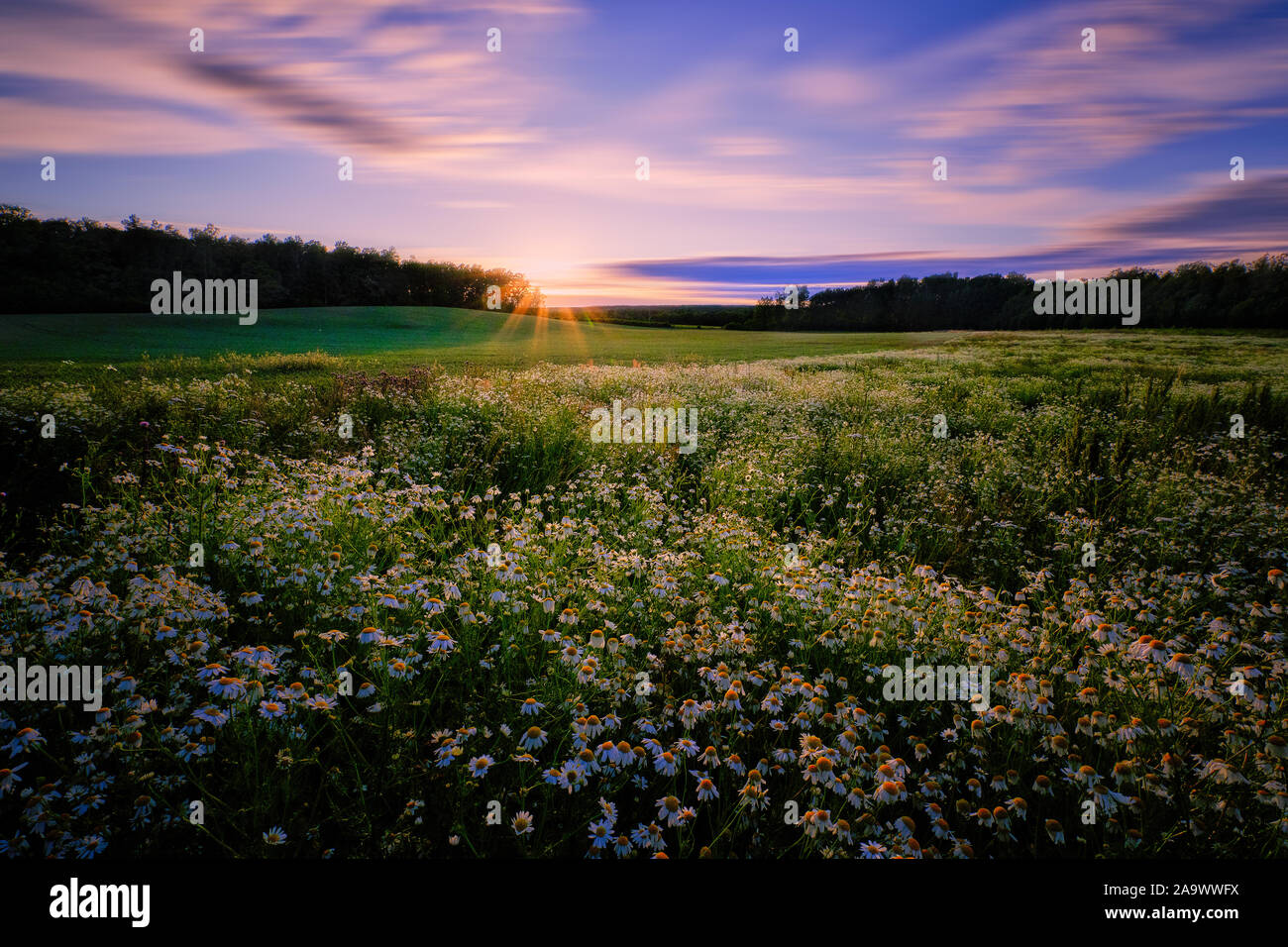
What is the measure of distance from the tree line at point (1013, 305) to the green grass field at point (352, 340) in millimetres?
10719

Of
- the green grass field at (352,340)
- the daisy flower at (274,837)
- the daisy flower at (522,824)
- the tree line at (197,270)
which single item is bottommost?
the daisy flower at (522,824)

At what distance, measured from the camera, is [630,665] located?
12.6ft

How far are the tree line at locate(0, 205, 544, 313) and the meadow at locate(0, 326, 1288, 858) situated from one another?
26.8 metres

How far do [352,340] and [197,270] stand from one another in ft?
81.5

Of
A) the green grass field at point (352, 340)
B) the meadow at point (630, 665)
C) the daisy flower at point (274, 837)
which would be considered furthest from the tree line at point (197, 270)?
the daisy flower at point (274, 837)

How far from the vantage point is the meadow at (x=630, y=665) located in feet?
9.02

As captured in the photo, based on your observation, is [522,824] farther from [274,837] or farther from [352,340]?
[352,340]

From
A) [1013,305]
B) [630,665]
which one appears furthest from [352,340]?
[1013,305]

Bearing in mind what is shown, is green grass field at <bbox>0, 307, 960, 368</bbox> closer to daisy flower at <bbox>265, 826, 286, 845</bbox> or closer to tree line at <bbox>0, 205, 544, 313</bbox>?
Result: tree line at <bbox>0, 205, 544, 313</bbox>

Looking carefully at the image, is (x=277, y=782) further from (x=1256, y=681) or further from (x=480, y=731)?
(x=1256, y=681)

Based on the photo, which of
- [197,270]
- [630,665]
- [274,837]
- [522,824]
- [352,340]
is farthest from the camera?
[197,270]

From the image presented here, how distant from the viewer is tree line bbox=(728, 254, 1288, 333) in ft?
94.5

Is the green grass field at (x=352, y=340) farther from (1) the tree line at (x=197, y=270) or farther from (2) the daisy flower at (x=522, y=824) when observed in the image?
(2) the daisy flower at (x=522, y=824)
